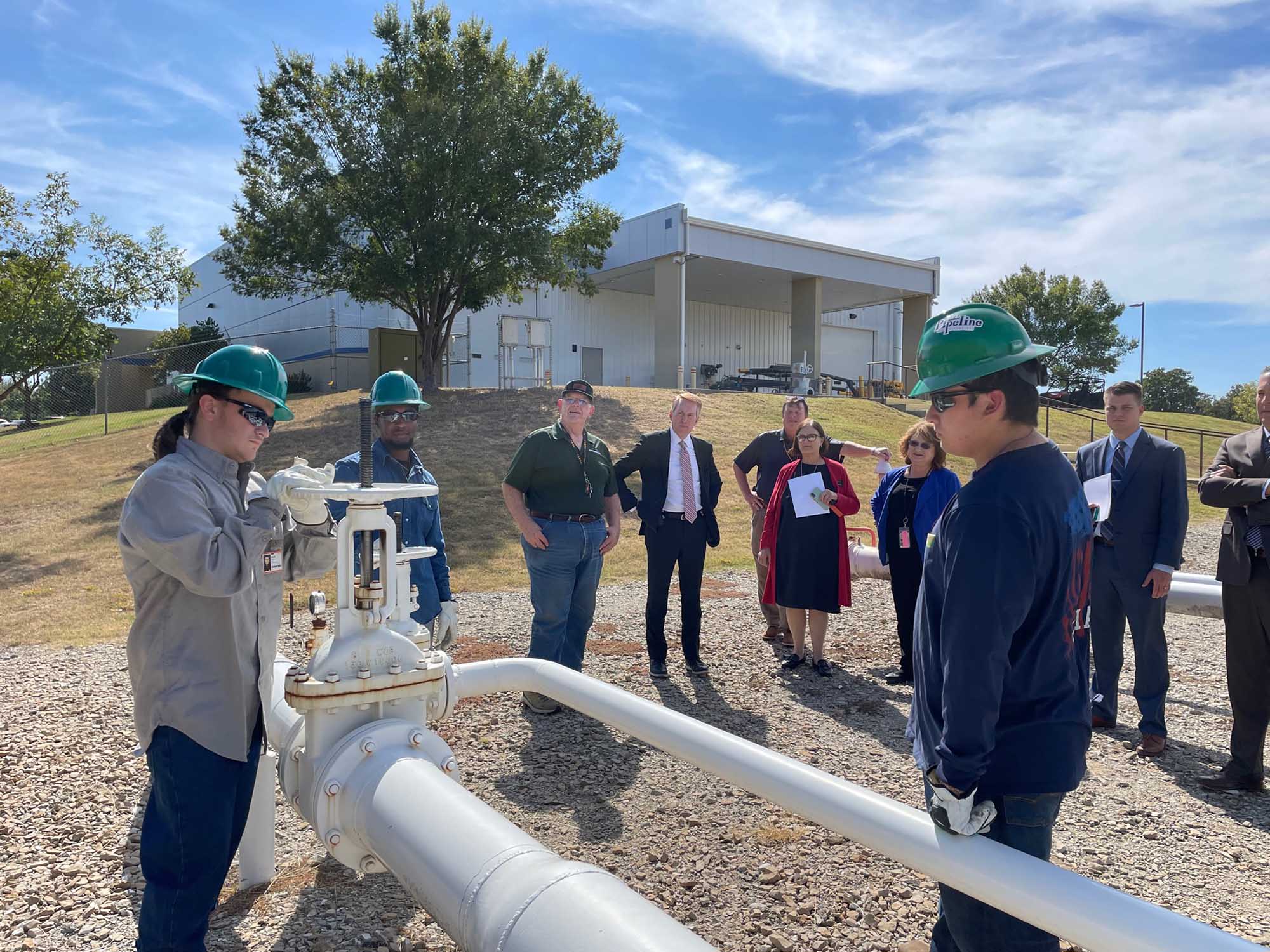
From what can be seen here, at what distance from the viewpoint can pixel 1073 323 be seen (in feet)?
133

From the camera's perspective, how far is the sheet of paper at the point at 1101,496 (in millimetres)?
4754

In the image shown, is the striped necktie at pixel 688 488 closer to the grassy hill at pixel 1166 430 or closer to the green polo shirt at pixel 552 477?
the green polo shirt at pixel 552 477

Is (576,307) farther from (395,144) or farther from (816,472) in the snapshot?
(816,472)

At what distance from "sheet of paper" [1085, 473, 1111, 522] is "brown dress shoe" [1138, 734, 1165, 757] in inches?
46.1

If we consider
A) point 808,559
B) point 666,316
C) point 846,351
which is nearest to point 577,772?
point 808,559

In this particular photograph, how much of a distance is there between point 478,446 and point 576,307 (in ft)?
46.2

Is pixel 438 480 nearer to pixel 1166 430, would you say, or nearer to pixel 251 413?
pixel 251 413

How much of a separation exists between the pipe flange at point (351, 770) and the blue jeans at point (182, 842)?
0.92 ft

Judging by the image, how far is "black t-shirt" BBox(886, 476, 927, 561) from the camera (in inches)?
227

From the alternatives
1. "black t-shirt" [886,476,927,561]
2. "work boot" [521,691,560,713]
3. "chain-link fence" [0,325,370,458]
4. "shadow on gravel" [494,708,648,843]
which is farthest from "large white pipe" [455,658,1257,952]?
"chain-link fence" [0,325,370,458]

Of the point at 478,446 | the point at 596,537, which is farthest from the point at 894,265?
the point at 596,537

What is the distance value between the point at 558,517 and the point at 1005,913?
337cm

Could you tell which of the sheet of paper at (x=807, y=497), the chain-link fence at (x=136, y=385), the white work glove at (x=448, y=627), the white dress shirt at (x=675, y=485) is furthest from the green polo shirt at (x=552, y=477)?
the chain-link fence at (x=136, y=385)

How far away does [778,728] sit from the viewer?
4828 mm
